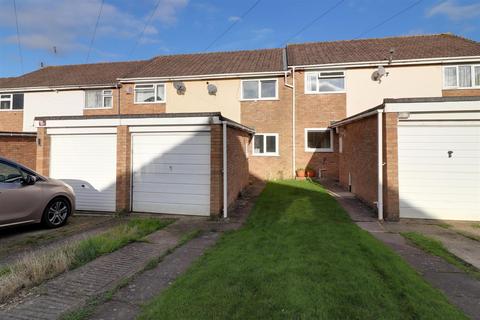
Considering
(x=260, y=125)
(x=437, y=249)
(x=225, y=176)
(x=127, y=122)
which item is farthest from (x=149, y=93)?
(x=437, y=249)

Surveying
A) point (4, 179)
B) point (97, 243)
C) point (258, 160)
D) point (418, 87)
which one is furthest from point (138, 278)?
point (418, 87)

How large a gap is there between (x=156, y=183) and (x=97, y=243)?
9.80 ft

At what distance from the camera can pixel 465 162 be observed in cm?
727

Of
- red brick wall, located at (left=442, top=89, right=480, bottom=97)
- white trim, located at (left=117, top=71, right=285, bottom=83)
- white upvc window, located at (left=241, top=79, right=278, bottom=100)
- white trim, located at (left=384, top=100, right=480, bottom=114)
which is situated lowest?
white trim, located at (left=384, top=100, right=480, bottom=114)

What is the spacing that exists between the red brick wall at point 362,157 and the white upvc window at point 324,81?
378 cm

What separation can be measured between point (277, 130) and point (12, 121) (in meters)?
17.8

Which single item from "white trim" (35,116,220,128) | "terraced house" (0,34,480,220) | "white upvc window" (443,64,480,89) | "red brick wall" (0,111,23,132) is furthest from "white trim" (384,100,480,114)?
"red brick wall" (0,111,23,132)

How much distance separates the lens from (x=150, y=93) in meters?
17.7

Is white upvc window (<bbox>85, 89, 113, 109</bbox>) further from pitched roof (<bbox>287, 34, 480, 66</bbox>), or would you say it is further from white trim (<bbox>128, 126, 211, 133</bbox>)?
white trim (<bbox>128, 126, 211, 133</bbox>)

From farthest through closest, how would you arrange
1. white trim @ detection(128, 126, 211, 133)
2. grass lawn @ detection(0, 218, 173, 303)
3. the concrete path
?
white trim @ detection(128, 126, 211, 133) → grass lawn @ detection(0, 218, 173, 303) → the concrete path

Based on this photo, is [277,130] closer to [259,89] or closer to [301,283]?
[259,89]

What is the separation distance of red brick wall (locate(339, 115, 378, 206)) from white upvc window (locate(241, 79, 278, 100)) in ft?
16.2

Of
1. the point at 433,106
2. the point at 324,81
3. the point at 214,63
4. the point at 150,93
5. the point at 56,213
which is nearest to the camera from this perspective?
the point at 56,213

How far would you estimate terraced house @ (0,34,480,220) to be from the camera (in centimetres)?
735
